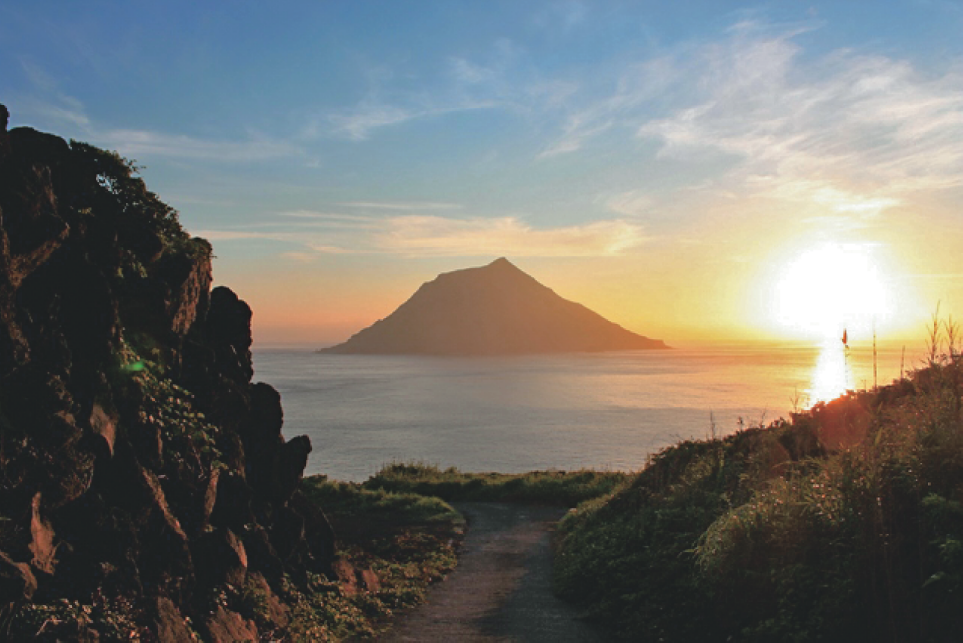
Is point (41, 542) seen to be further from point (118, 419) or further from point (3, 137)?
point (3, 137)

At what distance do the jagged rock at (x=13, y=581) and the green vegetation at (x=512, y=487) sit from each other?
74.2 feet

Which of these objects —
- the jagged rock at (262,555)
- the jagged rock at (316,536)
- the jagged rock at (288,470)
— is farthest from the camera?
the jagged rock at (316,536)

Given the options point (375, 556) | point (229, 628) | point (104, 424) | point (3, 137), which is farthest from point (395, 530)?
point (3, 137)

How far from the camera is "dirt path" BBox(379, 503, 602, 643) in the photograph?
10484 millimetres

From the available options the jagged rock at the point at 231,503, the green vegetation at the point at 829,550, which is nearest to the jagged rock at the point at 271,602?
the jagged rock at the point at 231,503

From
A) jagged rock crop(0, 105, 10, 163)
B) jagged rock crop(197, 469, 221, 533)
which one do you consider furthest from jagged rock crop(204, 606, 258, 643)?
jagged rock crop(0, 105, 10, 163)

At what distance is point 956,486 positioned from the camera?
705 cm

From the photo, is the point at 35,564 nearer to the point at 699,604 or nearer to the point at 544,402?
the point at 699,604

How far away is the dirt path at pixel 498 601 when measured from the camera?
10.5 metres

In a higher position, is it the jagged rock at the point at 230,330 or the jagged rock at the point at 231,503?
the jagged rock at the point at 230,330

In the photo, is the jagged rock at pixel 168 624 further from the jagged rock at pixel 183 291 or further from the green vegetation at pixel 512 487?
the green vegetation at pixel 512 487

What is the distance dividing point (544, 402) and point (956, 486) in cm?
9945

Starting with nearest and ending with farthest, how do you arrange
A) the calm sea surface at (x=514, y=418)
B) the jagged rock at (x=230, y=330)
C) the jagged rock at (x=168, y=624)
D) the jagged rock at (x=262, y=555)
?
the jagged rock at (x=168, y=624) < the jagged rock at (x=262, y=555) < the jagged rock at (x=230, y=330) < the calm sea surface at (x=514, y=418)

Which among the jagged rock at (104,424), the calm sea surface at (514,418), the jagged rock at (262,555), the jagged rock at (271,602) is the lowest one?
the calm sea surface at (514,418)
